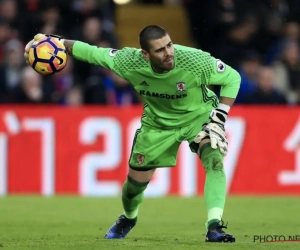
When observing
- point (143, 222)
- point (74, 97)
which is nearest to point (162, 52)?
point (143, 222)

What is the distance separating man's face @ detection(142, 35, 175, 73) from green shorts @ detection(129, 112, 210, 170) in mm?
760

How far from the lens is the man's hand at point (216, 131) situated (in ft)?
30.5

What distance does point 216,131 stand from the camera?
9336 mm

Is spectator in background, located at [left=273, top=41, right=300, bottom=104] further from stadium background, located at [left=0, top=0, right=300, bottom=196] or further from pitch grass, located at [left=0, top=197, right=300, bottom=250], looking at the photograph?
pitch grass, located at [left=0, top=197, right=300, bottom=250]

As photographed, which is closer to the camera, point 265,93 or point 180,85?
point 180,85

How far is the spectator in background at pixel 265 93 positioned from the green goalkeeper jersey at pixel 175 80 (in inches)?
308

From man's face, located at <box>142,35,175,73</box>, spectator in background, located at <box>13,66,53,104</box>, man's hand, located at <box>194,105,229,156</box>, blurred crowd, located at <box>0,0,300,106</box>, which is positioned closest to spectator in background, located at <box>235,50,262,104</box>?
blurred crowd, located at <box>0,0,300,106</box>

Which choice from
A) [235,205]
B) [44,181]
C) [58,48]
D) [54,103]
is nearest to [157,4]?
[54,103]

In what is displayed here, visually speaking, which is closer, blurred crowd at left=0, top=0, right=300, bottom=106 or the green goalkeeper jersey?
the green goalkeeper jersey

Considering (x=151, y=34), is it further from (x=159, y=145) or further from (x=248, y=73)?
(x=248, y=73)

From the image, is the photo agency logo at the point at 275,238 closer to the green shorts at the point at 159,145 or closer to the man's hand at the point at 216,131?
the man's hand at the point at 216,131

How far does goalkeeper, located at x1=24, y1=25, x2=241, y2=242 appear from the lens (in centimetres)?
923

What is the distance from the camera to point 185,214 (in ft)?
44.0

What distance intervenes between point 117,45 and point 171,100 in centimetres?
904
